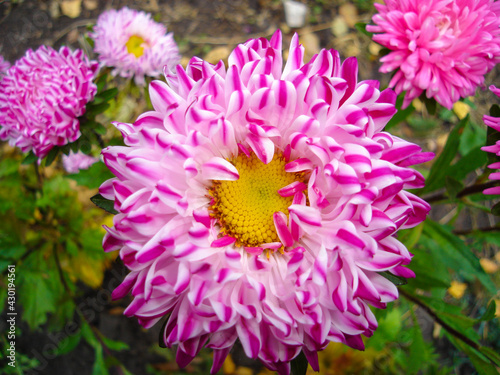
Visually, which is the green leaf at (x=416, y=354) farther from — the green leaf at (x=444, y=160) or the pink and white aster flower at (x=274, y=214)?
the pink and white aster flower at (x=274, y=214)

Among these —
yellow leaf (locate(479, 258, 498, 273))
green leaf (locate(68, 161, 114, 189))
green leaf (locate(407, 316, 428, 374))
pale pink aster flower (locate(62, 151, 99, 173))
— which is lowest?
yellow leaf (locate(479, 258, 498, 273))

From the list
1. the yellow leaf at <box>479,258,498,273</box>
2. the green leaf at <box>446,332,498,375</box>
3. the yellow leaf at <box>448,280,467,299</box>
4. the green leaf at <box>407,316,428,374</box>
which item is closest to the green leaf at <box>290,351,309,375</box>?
the green leaf at <box>446,332,498,375</box>

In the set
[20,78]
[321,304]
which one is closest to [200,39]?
[20,78]

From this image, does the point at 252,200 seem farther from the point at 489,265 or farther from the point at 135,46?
the point at 489,265

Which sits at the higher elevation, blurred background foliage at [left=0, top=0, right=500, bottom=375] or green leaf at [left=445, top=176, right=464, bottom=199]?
green leaf at [left=445, top=176, right=464, bottom=199]

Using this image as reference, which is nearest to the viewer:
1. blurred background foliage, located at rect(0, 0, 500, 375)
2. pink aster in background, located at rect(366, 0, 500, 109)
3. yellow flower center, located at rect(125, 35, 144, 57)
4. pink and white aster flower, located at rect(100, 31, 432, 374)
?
pink and white aster flower, located at rect(100, 31, 432, 374)

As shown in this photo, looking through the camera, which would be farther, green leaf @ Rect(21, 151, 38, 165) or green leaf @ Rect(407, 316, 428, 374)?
green leaf @ Rect(407, 316, 428, 374)

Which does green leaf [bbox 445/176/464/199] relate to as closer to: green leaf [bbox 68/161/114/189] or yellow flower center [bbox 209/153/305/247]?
yellow flower center [bbox 209/153/305/247]
